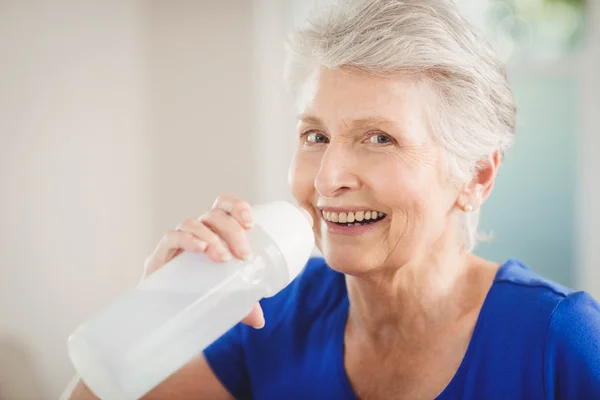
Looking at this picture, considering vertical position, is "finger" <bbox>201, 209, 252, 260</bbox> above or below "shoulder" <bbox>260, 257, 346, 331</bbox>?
above

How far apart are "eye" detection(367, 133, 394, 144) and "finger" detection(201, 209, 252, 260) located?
0.93ft

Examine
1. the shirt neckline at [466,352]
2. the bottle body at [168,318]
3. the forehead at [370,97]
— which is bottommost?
the shirt neckline at [466,352]

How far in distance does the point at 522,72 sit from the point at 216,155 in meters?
1.27

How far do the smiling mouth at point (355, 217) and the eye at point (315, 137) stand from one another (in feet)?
0.42

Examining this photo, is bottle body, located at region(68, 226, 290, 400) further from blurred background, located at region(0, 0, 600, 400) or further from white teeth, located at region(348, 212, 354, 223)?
blurred background, located at region(0, 0, 600, 400)

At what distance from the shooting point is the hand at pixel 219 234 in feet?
2.69

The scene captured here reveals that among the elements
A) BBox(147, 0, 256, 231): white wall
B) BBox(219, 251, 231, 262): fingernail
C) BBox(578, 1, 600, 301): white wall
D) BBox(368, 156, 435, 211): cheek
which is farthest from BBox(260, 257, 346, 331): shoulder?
BBox(578, 1, 600, 301): white wall

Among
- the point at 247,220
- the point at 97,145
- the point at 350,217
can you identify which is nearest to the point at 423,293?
the point at 350,217

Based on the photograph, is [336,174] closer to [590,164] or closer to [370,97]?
[370,97]

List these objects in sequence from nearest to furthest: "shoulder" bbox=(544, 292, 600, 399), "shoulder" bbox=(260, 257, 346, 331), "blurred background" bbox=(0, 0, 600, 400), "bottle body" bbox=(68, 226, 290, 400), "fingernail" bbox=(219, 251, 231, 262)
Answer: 1. "bottle body" bbox=(68, 226, 290, 400)
2. "fingernail" bbox=(219, 251, 231, 262)
3. "shoulder" bbox=(544, 292, 600, 399)
4. "shoulder" bbox=(260, 257, 346, 331)
5. "blurred background" bbox=(0, 0, 600, 400)

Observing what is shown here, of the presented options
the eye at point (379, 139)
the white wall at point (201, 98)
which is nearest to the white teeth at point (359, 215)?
the eye at point (379, 139)

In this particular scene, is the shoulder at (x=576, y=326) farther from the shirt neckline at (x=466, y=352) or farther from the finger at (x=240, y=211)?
the finger at (x=240, y=211)

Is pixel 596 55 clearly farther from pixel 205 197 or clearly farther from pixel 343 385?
pixel 343 385

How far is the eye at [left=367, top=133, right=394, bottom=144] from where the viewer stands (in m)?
1.01
